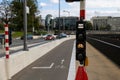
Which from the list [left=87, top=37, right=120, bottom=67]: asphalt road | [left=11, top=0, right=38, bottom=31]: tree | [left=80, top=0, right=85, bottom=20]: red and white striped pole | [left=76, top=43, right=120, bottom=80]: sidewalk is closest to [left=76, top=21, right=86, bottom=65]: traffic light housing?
[left=80, top=0, right=85, bottom=20]: red and white striped pole

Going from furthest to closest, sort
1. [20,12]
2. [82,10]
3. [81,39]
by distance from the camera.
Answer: [20,12]
[82,10]
[81,39]

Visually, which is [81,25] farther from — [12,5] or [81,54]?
[12,5]

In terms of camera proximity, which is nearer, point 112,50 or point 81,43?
point 81,43

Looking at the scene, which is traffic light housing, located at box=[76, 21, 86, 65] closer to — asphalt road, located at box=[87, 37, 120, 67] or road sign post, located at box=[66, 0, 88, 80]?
road sign post, located at box=[66, 0, 88, 80]

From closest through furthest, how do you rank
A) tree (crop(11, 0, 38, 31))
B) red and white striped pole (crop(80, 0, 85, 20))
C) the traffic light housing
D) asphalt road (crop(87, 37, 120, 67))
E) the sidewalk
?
the traffic light housing, red and white striped pole (crop(80, 0, 85, 20)), the sidewalk, asphalt road (crop(87, 37, 120, 67)), tree (crop(11, 0, 38, 31))

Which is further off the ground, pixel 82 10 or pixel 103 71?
pixel 82 10

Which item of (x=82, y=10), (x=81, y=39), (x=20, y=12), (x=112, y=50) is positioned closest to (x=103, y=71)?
(x=112, y=50)

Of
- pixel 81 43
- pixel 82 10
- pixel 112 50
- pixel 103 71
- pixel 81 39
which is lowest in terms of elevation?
pixel 103 71

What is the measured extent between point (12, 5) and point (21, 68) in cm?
10522

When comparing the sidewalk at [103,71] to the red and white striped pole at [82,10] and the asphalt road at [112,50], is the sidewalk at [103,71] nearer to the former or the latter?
the asphalt road at [112,50]

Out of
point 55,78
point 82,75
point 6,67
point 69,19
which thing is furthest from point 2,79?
point 69,19

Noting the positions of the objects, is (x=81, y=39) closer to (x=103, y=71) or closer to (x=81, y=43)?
(x=81, y=43)

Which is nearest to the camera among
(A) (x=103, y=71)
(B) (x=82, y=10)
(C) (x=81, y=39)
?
(C) (x=81, y=39)

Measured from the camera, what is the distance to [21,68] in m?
16.2
